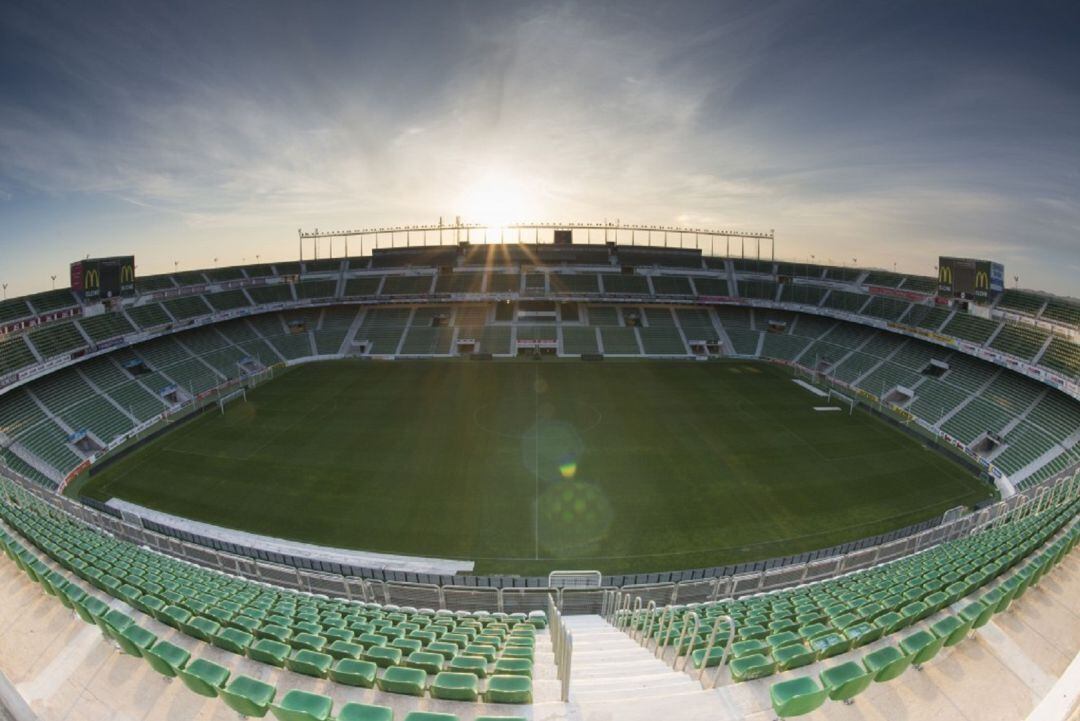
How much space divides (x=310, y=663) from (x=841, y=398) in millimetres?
44807

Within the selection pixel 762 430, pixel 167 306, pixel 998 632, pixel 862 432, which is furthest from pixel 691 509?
pixel 167 306

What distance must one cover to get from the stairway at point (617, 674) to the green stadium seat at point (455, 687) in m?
1.41

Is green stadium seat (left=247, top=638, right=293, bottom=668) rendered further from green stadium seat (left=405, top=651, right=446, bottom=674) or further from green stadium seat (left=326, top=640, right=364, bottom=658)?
green stadium seat (left=405, top=651, right=446, bottom=674)

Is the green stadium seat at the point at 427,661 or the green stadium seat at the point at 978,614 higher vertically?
the green stadium seat at the point at 978,614

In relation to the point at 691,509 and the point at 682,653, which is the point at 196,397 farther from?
the point at 682,653

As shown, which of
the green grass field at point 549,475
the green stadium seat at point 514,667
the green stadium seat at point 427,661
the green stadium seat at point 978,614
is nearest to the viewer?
the green stadium seat at point 514,667

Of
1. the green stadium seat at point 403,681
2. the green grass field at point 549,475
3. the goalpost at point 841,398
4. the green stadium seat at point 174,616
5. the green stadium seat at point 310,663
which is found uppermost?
the green stadium seat at point 403,681

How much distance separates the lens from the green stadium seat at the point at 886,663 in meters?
6.53

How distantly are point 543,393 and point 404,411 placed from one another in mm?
11933

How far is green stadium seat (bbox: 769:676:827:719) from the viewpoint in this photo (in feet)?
18.6

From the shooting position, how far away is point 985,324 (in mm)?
39125

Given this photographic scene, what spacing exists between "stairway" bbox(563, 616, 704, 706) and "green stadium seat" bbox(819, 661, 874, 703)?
1.64 m

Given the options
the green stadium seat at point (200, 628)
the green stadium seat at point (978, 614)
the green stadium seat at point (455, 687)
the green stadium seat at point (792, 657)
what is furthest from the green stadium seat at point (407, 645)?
the green stadium seat at point (978, 614)

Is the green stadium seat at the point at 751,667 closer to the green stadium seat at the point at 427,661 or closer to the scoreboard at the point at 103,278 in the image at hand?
the green stadium seat at the point at 427,661
